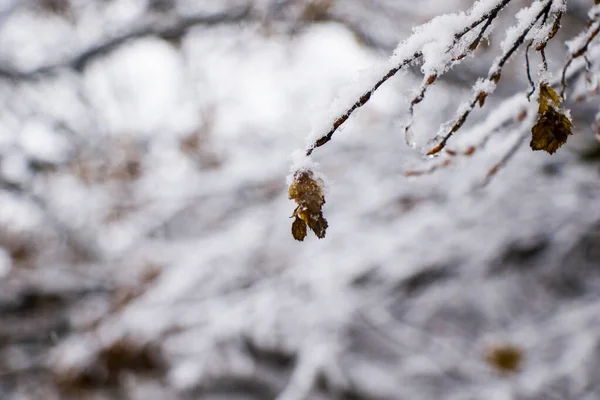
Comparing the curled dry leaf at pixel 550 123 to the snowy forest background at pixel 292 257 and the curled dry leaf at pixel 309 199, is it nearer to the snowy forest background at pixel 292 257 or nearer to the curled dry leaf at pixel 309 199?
the curled dry leaf at pixel 309 199

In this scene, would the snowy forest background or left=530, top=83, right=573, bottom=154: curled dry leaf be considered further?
the snowy forest background

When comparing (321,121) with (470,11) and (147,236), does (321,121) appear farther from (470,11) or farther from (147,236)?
(147,236)

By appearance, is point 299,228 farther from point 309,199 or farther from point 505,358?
point 505,358

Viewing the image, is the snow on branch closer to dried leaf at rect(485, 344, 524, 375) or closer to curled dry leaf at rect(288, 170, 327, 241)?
curled dry leaf at rect(288, 170, 327, 241)

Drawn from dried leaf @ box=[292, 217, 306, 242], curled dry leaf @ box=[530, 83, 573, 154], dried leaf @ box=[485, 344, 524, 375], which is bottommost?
dried leaf @ box=[292, 217, 306, 242]

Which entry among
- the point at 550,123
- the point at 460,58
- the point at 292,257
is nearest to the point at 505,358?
the point at 292,257

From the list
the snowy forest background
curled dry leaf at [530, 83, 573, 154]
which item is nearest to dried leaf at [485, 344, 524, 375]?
the snowy forest background

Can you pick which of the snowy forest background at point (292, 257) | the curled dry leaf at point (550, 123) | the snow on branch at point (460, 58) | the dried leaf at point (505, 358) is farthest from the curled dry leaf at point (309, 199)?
the dried leaf at point (505, 358)

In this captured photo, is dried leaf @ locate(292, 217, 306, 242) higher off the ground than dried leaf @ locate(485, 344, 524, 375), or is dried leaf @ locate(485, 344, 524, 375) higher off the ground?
dried leaf @ locate(485, 344, 524, 375)

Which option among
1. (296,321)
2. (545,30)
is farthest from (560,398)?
(545,30)
